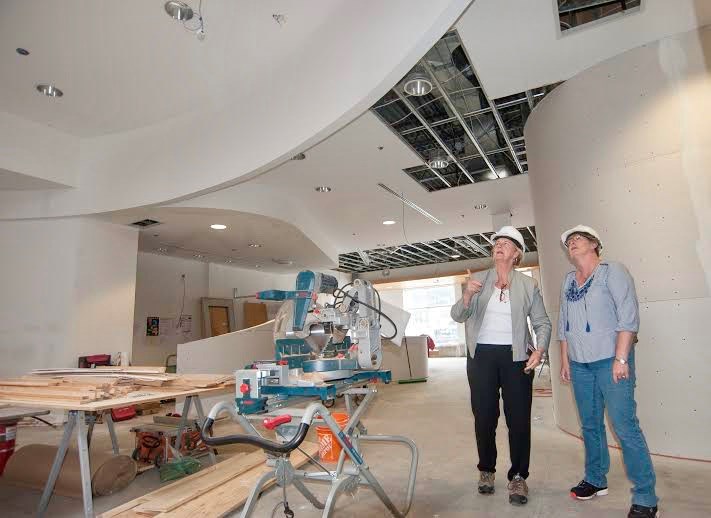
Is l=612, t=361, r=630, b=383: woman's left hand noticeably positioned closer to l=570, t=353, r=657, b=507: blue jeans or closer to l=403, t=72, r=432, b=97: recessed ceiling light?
l=570, t=353, r=657, b=507: blue jeans

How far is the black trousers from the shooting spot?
7.67 feet

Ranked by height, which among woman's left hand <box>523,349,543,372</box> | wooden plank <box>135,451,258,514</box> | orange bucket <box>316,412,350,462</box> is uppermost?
woman's left hand <box>523,349,543,372</box>

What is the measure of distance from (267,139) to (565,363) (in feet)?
11.5

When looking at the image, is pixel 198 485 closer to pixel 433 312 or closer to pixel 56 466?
pixel 56 466

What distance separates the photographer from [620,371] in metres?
2.01

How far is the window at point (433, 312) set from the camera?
17.4 metres

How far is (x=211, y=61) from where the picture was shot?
4098 mm

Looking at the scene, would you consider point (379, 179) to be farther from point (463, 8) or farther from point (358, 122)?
point (463, 8)

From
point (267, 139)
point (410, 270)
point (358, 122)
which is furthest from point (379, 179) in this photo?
point (410, 270)

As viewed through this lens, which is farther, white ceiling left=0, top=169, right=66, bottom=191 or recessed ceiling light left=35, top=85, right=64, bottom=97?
white ceiling left=0, top=169, right=66, bottom=191

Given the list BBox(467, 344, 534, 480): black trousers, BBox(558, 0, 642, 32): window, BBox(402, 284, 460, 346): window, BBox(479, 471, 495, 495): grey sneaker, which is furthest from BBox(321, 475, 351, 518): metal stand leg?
BBox(402, 284, 460, 346): window

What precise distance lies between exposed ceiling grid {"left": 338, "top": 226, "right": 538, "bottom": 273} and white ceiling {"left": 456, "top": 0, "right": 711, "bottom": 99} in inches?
253

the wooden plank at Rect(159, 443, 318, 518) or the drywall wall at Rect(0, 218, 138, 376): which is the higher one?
the drywall wall at Rect(0, 218, 138, 376)

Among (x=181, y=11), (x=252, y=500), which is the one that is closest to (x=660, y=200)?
(x=252, y=500)
